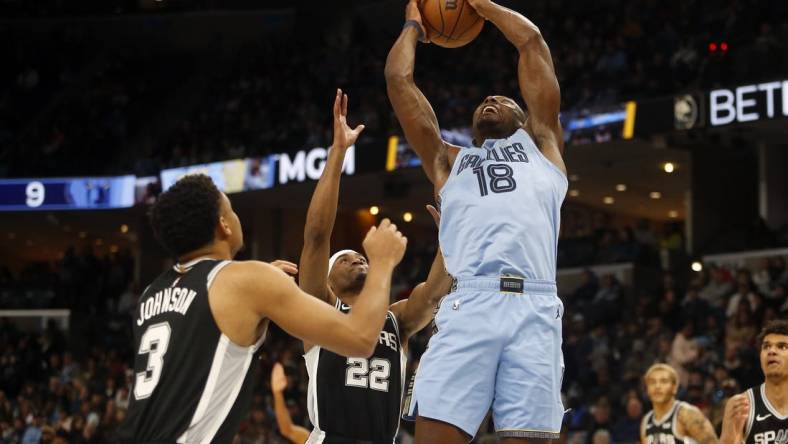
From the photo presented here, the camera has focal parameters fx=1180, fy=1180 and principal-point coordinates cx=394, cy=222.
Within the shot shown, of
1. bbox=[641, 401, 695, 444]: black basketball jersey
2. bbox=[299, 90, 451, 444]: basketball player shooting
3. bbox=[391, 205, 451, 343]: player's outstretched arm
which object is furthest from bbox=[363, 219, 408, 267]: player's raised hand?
bbox=[641, 401, 695, 444]: black basketball jersey

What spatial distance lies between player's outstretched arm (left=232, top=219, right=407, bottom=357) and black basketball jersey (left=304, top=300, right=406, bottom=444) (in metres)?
1.95

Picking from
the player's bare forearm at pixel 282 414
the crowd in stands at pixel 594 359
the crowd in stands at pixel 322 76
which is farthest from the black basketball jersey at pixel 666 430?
the crowd in stands at pixel 322 76

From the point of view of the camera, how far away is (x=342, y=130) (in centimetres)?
494

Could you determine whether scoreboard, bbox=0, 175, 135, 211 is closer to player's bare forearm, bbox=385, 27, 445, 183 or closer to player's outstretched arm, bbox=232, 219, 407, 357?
player's bare forearm, bbox=385, 27, 445, 183

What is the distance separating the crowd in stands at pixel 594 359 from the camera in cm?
1262

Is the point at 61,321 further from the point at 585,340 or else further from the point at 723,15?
the point at 723,15

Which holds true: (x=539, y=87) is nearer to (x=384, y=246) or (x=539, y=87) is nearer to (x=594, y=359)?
(x=384, y=246)

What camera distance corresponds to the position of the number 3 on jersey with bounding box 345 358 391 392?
18.1 ft

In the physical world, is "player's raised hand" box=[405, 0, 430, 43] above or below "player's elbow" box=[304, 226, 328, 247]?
above

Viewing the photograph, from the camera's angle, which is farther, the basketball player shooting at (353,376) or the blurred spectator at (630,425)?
the blurred spectator at (630,425)

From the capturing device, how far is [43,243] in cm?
2819

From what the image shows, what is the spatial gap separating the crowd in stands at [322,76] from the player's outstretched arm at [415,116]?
469 inches

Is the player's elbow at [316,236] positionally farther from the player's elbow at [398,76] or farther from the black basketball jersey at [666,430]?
the black basketball jersey at [666,430]

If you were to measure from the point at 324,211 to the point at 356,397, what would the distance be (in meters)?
0.96
